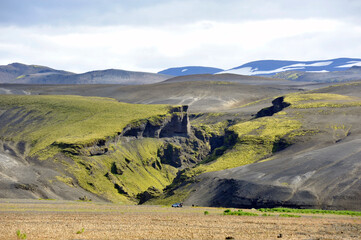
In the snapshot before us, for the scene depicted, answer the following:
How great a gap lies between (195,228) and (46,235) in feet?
27.8

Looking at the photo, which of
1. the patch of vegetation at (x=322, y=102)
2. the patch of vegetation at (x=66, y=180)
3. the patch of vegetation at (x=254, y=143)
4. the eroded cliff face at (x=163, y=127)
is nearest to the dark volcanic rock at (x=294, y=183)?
the patch of vegetation at (x=254, y=143)

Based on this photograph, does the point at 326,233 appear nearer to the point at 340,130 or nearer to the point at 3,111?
the point at 340,130

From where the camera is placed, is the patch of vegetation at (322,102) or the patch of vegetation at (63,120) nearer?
the patch of vegetation at (63,120)

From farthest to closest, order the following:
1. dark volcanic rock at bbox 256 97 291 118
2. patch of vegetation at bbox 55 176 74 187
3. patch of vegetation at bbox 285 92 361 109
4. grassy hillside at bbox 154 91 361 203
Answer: dark volcanic rock at bbox 256 97 291 118
patch of vegetation at bbox 285 92 361 109
grassy hillside at bbox 154 91 361 203
patch of vegetation at bbox 55 176 74 187

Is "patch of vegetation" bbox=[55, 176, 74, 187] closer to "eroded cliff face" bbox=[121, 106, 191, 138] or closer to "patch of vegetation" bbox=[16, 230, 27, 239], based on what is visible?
"eroded cliff face" bbox=[121, 106, 191, 138]

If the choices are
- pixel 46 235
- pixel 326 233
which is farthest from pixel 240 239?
pixel 46 235

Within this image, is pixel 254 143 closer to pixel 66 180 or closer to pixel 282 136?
pixel 282 136

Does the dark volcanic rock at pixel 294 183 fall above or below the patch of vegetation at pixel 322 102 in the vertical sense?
below

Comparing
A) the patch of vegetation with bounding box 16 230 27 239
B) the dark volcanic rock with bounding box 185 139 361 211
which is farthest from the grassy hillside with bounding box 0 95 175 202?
the patch of vegetation with bounding box 16 230 27 239

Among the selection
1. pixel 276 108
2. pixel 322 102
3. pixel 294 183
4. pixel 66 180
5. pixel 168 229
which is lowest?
pixel 66 180

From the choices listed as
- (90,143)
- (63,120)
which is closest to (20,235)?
(90,143)

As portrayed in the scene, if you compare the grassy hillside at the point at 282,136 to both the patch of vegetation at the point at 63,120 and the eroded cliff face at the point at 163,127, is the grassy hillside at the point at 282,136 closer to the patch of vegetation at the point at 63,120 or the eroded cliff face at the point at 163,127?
the eroded cliff face at the point at 163,127

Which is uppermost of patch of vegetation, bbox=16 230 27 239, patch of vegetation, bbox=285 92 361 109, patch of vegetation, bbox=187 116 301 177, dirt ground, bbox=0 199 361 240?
patch of vegetation, bbox=285 92 361 109

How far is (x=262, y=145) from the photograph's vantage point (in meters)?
94.3
